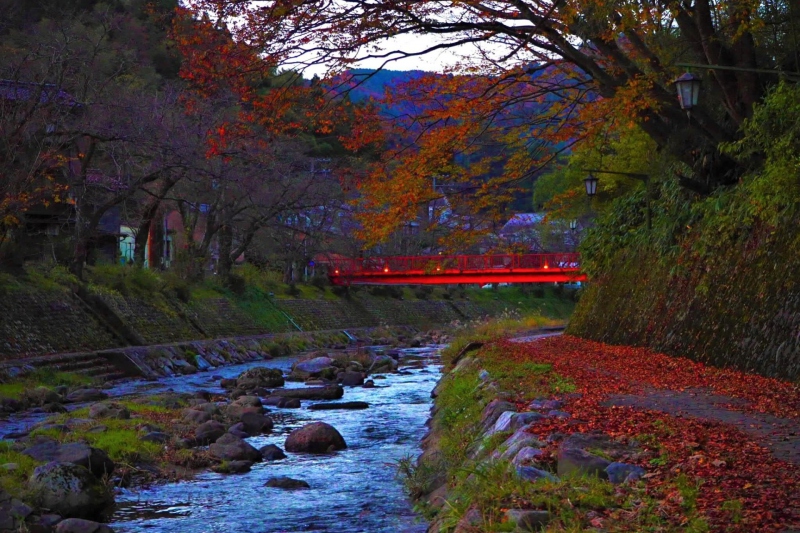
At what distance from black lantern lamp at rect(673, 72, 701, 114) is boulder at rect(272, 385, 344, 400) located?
10.6 meters

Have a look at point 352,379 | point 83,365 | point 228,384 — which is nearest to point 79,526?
point 228,384

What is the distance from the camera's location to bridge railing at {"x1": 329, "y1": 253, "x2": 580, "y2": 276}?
155 feet

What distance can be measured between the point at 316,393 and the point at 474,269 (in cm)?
2899

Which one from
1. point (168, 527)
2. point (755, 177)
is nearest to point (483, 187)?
point (755, 177)

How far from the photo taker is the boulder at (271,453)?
485 inches

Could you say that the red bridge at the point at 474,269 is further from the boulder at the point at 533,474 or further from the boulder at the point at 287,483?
the boulder at the point at 533,474

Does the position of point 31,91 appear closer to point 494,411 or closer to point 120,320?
point 120,320

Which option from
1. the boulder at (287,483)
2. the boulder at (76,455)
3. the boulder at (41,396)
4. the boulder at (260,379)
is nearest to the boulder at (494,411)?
the boulder at (287,483)

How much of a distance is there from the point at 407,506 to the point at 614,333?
12.4 metres

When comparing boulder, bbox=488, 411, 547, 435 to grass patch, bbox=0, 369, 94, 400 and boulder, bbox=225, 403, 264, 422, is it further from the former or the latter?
grass patch, bbox=0, 369, 94, 400

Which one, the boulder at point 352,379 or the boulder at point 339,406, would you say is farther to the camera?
the boulder at point 352,379

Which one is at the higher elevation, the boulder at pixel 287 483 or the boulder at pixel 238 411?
the boulder at pixel 287 483

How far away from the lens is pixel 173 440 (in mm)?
12891

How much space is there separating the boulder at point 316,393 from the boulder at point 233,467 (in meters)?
7.92
